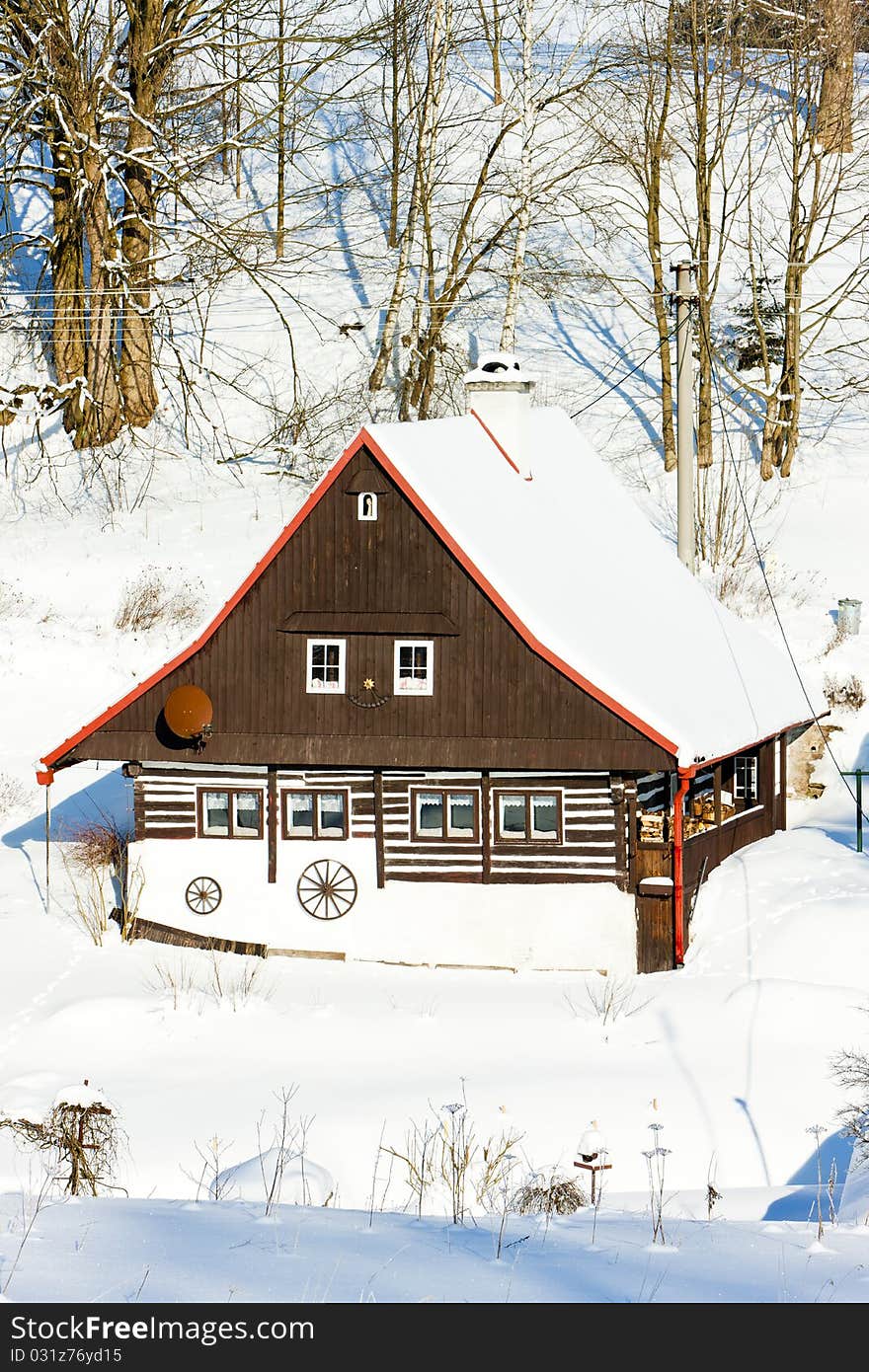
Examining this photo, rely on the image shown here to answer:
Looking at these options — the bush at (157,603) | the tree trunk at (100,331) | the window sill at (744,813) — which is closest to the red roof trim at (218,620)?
the window sill at (744,813)

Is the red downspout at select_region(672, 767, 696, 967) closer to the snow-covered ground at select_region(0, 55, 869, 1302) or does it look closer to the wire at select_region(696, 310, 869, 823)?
the snow-covered ground at select_region(0, 55, 869, 1302)

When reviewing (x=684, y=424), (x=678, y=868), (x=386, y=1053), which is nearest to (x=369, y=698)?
(x=678, y=868)

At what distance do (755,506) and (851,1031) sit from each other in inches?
882

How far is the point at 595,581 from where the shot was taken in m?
23.7

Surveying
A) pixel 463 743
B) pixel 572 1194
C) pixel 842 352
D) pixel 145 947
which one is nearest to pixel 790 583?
pixel 842 352

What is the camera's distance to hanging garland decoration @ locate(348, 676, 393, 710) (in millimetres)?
21500

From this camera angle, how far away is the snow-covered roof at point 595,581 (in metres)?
21.2

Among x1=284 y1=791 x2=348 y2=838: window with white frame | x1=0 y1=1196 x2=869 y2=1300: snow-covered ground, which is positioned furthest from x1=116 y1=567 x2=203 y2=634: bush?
x1=0 y1=1196 x2=869 y2=1300: snow-covered ground

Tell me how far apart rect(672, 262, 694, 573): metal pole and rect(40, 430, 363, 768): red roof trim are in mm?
8557

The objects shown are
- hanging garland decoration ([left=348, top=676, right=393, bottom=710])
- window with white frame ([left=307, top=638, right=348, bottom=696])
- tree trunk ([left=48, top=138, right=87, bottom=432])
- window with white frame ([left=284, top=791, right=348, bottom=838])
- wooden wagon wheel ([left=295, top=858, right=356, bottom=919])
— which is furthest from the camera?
tree trunk ([left=48, top=138, right=87, bottom=432])

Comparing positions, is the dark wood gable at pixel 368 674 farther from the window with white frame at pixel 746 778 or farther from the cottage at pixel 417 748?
the window with white frame at pixel 746 778

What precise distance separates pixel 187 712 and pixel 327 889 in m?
3.01
